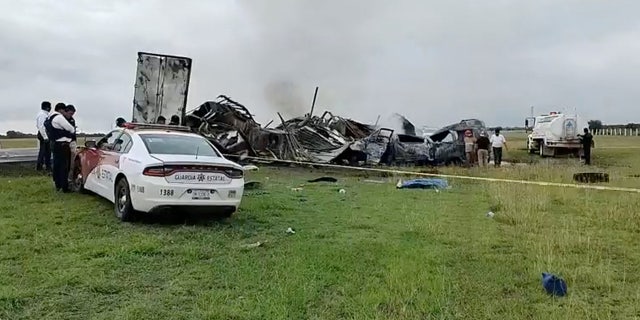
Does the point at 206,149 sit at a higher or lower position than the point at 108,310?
higher

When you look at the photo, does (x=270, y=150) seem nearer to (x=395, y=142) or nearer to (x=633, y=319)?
(x=395, y=142)

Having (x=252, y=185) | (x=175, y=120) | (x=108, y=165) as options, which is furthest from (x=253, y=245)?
(x=175, y=120)

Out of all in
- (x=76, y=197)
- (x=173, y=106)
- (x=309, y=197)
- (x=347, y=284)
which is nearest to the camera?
(x=347, y=284)

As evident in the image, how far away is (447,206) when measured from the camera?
1112cm

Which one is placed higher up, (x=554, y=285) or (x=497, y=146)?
(x=497, y=146)

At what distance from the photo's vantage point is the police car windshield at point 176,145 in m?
8.64

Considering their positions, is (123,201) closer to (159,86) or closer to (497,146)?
(159,86)

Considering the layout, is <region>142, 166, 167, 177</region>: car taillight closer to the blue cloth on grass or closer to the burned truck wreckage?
the blue cloth on grass

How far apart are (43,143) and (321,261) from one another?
10.5m

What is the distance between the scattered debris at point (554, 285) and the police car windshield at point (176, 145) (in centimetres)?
513

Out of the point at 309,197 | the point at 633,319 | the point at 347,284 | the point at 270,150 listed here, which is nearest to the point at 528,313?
the point at 633,319

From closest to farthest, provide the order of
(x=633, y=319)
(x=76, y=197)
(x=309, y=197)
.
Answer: (x=633, y=319) < (x=76, y=197) < (x=309, y=197)

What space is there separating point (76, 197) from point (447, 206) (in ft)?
22.1

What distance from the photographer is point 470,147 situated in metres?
22.2
